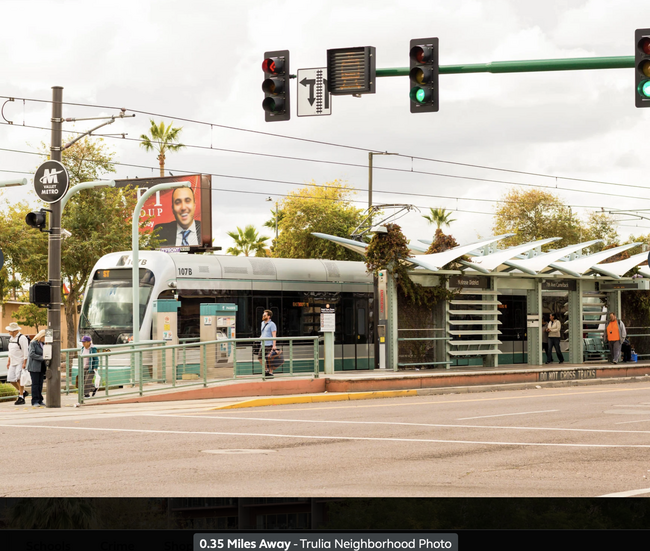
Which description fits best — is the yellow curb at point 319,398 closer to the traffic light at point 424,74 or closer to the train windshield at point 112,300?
the train windshield at point 112,300

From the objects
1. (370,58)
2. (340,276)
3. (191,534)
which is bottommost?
(191,534)

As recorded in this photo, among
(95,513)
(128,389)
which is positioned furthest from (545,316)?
(95,513)

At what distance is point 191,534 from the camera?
5.01ft

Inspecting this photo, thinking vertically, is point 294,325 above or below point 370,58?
below

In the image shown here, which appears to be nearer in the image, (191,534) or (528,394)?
(191,534)

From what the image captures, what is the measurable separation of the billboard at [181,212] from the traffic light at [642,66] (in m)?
34.4

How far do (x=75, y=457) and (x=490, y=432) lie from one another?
586 centimetres

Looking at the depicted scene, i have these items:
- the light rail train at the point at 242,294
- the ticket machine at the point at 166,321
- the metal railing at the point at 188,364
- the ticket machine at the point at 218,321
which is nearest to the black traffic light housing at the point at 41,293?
the metal railing at the point at 188,364

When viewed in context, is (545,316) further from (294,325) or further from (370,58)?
(370,58)

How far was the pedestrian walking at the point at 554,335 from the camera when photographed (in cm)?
3020

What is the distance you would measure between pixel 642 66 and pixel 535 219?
50.6 metres

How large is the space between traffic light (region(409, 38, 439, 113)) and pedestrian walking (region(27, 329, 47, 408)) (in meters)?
10.2
